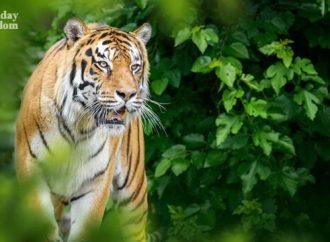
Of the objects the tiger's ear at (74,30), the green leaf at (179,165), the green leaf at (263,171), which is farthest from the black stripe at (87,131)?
the green leaf at (263,171)

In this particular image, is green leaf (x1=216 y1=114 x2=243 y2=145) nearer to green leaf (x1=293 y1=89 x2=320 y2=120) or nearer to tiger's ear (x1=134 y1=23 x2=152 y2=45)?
green leaf (x1=293 y1=89 x2=320 y2=120)

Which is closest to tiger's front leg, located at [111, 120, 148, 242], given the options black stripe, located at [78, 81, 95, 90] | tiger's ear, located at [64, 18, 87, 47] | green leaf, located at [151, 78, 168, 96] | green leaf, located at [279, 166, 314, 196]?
green leaf, located at [151, 78, 168, 96]

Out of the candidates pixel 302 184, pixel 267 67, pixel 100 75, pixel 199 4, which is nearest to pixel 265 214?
pixel 302 184

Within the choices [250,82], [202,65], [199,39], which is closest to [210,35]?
[199,39]

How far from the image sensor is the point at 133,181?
4551mm

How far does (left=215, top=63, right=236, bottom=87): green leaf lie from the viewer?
15.1 feet

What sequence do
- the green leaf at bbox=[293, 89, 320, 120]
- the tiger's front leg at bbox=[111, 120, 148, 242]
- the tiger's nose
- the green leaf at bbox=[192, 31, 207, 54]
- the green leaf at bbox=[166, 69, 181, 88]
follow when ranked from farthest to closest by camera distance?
the green leaf at bbox=[166, 69, 181, 88]
the green leaf at bbox=[293, 89, 320, 120]
the green leaf at bbox=[192, 31, 207, 54]
the tiger's front leg at bbox=[111, 120, 148, 242]
the tiger's nose

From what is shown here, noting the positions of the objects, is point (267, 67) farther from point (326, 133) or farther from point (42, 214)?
point (42, 214)

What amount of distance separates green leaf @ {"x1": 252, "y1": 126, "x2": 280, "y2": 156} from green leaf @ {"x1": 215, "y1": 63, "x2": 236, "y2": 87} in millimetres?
301

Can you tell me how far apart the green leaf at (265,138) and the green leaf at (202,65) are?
16.3 inches

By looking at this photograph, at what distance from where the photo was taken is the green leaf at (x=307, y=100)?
183 inches

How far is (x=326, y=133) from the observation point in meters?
4.96

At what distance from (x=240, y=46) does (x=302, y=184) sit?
85 cm

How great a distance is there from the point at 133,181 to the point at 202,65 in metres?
0.71
